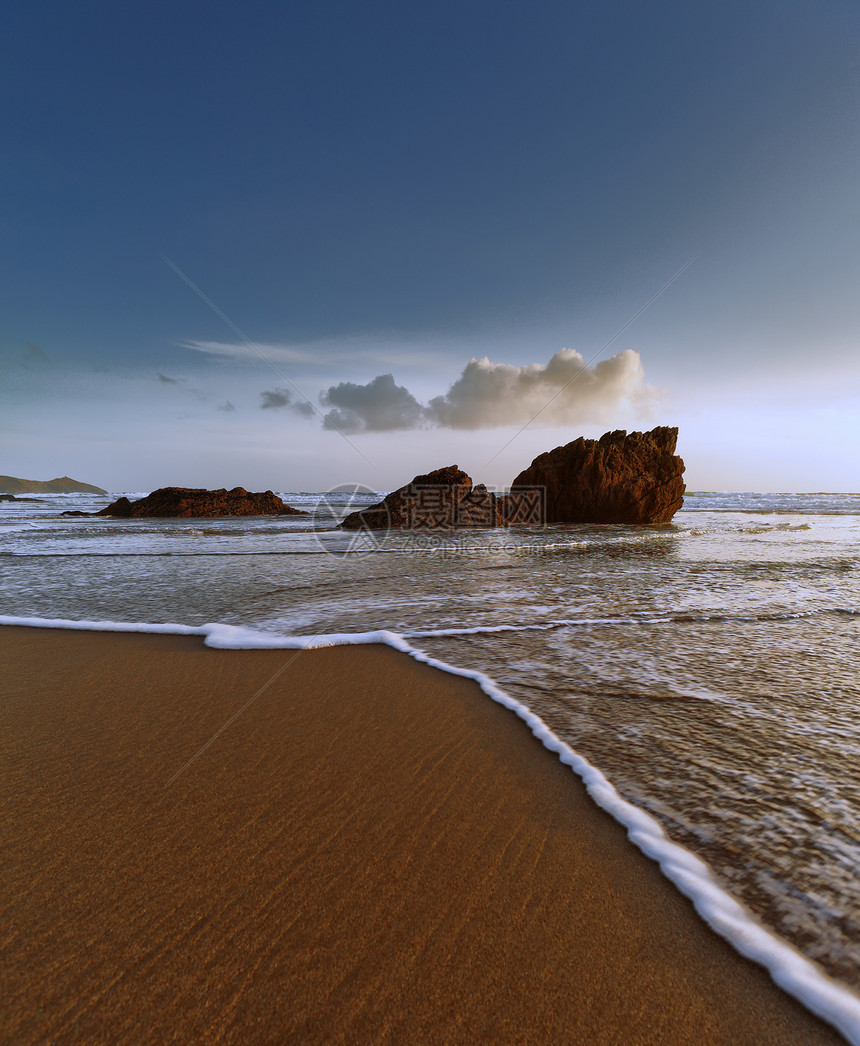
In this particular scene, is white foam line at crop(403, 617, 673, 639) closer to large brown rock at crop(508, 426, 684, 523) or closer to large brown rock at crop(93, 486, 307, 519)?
large brown rock at crop(508, 426, 684, 523)

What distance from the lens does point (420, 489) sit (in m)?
18.9

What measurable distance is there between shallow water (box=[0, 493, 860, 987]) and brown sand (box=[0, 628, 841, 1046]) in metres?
0.33

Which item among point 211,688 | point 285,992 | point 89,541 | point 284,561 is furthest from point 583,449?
point 285,992

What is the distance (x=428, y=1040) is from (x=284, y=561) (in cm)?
837

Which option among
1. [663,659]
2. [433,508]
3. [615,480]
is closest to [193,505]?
[433,508]

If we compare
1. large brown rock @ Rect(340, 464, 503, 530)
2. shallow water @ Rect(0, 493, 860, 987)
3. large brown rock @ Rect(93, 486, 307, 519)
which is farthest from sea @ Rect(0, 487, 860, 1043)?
large brown rock @ Rect(93, 486, 307, 519)

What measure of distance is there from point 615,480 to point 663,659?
2035 cm

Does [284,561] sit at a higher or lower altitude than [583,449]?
lower

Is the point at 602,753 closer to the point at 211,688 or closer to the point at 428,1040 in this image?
the point at 428,1040

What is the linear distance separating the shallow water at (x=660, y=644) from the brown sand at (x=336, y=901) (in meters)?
0.33

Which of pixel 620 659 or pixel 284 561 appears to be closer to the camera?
pixel 620 659

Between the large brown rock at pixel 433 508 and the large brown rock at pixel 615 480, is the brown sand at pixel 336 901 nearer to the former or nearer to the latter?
the large brown rock at pixel 433 508

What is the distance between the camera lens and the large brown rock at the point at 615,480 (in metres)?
22.3

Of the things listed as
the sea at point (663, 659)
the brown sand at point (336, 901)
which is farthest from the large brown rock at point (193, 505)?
the brown sand at point (336, 901)
